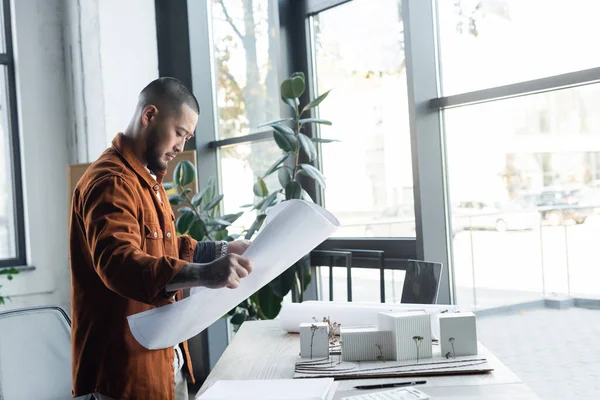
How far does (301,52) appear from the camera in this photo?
3.92 metres

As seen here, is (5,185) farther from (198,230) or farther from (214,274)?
(214,274)

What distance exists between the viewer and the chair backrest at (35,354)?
2238 mm

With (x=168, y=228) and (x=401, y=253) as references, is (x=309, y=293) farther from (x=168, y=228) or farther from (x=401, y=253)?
(x=168, y=228)

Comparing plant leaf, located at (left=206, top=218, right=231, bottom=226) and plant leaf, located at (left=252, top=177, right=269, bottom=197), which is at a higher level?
plant leaf, located at (left=252, top=177, right=269, bottom=197)

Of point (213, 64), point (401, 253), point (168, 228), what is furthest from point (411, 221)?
point (213, 64)

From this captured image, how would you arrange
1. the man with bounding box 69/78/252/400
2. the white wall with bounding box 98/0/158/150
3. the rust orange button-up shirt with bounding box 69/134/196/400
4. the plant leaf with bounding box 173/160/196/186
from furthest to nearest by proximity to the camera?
the white wall with bounding box 98/0/158/150, the plant leaf with bounding box 173/160/196/186, the rust orange button-up shirt with bounding box 69/134/196/400, the man with bounding box 69/78/252/400

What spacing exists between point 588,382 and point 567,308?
10.9 inches

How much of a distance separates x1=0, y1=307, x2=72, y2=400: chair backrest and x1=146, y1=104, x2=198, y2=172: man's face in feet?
2.46

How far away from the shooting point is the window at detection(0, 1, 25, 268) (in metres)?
5.18

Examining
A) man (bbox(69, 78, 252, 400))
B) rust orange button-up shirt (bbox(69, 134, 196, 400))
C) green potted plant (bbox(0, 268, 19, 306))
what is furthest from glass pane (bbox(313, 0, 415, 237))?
green potted plant (bbox(0, 268, 19, 306))

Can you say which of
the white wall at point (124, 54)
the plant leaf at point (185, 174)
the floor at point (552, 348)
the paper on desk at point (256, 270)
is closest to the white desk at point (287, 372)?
the paper on desk at point (256, 270)

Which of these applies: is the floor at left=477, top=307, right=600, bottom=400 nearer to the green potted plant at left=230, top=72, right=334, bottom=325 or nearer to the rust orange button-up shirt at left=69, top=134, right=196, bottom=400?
the green potted plant at left=230, top=72, right=334, bottom=325

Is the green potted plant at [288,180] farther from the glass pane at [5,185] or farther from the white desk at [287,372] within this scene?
the glass pane at [5,185]

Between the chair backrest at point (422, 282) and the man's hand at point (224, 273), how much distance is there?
2.79 feet
